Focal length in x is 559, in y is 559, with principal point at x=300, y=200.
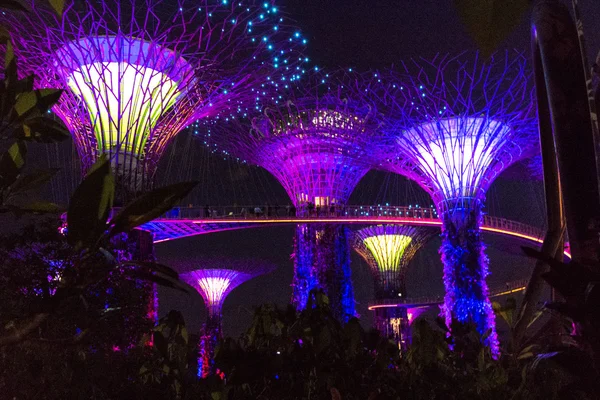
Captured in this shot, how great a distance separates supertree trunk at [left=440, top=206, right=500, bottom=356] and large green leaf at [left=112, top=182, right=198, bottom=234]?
20.6m

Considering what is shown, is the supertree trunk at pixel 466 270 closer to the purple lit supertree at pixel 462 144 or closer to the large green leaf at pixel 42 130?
the purple lit supertree at pixel 462 144

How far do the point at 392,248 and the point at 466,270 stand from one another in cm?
2095

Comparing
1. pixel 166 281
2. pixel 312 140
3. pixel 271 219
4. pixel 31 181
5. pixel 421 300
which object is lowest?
pixel 421 300

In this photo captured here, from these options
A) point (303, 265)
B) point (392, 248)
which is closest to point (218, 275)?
point (392, 248)

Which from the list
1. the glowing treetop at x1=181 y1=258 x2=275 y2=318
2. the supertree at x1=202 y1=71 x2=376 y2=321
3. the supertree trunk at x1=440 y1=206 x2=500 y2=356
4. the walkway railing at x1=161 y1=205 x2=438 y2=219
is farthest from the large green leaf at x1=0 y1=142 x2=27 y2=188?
the glowing treetop at x1=181 y1=258 x2=275 y2=318

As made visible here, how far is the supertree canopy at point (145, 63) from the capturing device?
16.2m

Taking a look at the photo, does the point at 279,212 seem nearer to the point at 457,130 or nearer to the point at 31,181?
the point at 457,130

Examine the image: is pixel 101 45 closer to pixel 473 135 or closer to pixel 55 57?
pixel 55 57

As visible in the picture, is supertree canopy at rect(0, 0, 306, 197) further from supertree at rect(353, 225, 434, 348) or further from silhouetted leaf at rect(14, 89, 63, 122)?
supertree at rect(353, 225, 434, 348)

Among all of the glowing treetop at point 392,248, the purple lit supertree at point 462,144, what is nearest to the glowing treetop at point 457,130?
the purple lit supertree at point 462,144

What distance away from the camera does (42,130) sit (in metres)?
1.67

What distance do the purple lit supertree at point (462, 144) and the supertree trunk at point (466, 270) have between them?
37mm

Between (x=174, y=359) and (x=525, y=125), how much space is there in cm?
2238

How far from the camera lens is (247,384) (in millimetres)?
2750
